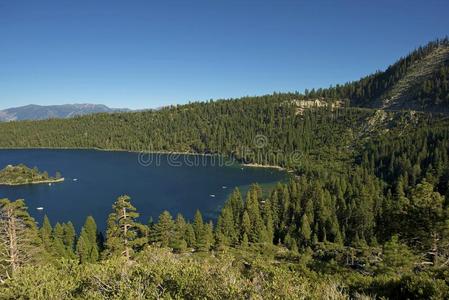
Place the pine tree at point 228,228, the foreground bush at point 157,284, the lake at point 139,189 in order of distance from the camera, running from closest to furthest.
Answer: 1. the foreground bush at point 157,284
2. the pine tree at point 228,228
3. the lake at point 139,189

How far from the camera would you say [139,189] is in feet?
446

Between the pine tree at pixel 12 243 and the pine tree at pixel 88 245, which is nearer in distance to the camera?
the pine tree at pixel 12 243

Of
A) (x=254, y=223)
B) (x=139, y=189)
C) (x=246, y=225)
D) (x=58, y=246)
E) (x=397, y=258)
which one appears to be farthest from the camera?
(x=139, y=189)

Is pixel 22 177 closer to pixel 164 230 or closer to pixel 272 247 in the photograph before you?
pixel 164 230

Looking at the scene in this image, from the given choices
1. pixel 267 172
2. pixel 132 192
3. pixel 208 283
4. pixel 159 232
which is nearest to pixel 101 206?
pixel 132 192

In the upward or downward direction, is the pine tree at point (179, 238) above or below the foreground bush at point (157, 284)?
below

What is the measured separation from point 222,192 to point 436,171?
68.6 metres

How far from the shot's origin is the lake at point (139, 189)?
104 metres

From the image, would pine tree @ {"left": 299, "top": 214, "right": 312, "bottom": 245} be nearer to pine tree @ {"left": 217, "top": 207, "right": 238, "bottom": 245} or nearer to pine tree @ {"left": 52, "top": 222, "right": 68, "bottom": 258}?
pine tree @ {"left": 217, "top": 207, "right": 238, "bottom": 245}

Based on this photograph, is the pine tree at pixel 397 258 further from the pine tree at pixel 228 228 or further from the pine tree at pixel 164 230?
the pine tree at pixel 164 230

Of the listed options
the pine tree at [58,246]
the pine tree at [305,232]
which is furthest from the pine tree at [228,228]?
the pine tree at [58,246]

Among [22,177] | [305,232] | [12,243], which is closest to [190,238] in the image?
[305,232]

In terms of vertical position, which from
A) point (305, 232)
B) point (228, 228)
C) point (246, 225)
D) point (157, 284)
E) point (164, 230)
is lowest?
point (305, 232)

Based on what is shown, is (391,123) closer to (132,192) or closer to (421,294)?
(132,192)
